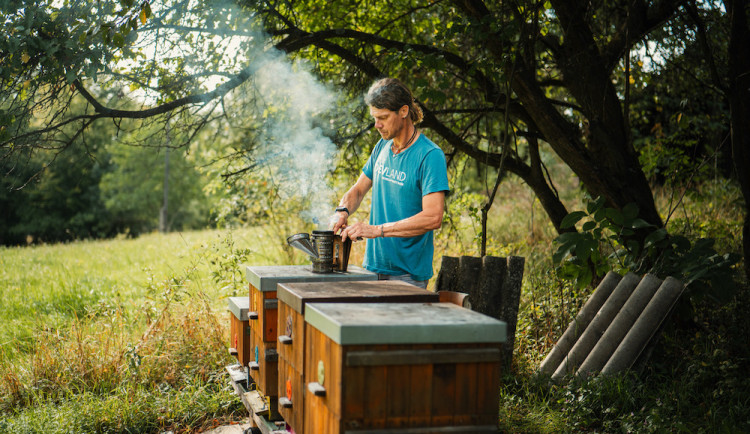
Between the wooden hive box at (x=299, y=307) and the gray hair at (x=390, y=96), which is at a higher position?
the gray hair at (x=390, y=96)

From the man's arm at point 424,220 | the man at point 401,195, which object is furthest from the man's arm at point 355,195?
the man's arm at point 424,220

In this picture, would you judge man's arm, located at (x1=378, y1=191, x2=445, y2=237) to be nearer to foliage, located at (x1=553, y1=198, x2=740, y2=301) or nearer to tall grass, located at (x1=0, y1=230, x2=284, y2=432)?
foliage, located at (x1=553, y1=198, x2=740, y2=301)

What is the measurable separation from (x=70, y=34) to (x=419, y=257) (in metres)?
2.55

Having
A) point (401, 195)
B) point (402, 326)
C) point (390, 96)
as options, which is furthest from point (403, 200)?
point (402, 326)

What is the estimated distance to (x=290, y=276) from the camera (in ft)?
10.3

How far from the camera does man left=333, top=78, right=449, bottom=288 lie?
322cm

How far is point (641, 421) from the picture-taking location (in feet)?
12.1

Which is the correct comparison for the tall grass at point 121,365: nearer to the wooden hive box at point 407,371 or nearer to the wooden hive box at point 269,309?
the wooden hive box at point 269,309

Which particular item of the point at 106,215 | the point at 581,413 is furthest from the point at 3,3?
the point at 106,215

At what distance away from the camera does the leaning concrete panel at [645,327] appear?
4.26 m

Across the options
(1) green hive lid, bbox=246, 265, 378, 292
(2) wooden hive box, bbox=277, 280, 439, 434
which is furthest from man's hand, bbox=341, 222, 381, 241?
(2) wooden hive box, bbox=277, 280, 439, 434

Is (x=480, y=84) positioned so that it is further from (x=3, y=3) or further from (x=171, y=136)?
(x=3, y=3)

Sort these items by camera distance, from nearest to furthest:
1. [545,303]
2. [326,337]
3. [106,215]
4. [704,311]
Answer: [326,337] → [704,311] → [545,303] → [106,215]

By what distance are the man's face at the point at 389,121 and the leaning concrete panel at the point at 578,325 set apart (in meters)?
2.21
